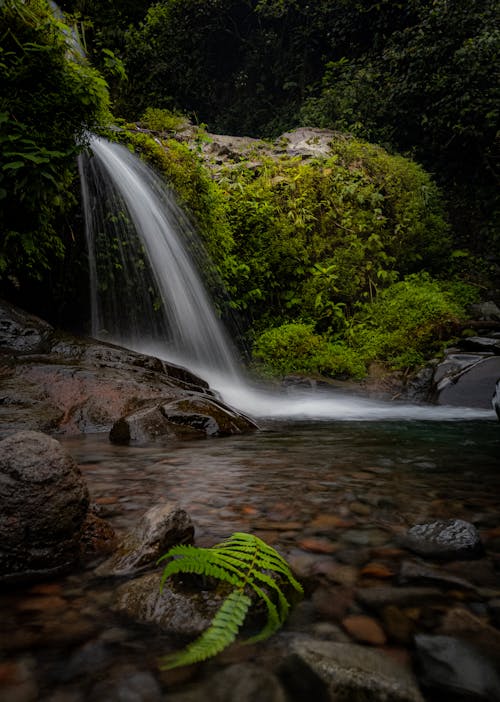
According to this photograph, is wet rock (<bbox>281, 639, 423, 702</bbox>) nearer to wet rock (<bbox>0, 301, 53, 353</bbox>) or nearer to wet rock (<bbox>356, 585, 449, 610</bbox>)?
wet rock (<bbox>356, 585, 449, 610</bbox>)

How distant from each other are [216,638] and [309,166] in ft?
36.6

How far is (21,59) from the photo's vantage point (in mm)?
5219

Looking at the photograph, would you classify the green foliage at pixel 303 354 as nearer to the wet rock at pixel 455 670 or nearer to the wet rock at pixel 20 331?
the wet rock at pixel 20 331

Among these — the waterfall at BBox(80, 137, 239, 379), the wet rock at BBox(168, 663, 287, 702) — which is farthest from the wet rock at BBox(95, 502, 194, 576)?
the waterfall at BBox(80, 137, 239, 379)

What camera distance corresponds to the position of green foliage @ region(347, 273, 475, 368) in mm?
8625

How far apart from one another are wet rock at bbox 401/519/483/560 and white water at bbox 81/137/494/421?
522 cm

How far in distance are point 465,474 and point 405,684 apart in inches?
84.8

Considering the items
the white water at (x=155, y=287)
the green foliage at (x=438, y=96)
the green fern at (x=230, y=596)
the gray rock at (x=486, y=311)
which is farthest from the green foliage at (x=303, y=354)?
the green fern at (x=230, y=596)

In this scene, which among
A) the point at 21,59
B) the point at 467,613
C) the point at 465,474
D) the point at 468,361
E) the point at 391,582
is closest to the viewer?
the point at 467,613

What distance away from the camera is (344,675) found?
0.94 metres

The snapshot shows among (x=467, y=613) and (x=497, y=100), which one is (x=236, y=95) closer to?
(x=497, y=100)

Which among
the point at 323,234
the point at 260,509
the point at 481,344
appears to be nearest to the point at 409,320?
the point at 481,344

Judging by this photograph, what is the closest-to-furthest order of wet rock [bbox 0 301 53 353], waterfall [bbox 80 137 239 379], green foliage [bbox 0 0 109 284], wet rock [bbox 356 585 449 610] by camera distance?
wet rock [bbox 356 585 449 610] < green foliage [bbox 0 0 109 284] < wet rock [bbox 0 301 53 353] < waterfall [bbox 80 137 239 379]

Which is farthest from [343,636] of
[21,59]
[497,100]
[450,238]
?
[497,100]
